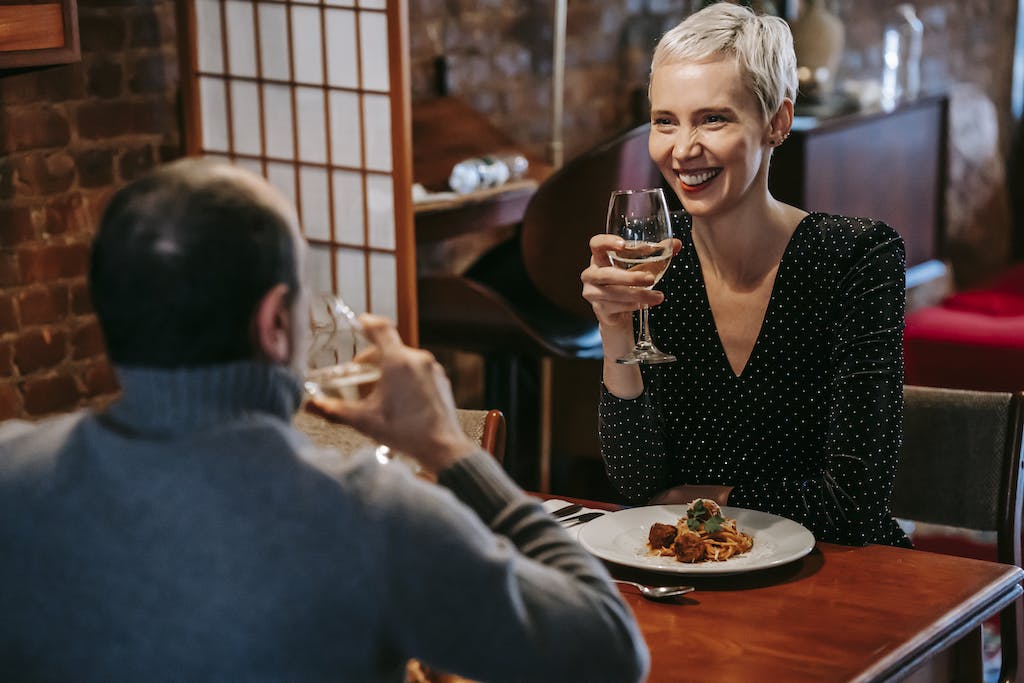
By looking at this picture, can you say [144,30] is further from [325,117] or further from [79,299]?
[79,299]

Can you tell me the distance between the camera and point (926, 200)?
577 centimetres

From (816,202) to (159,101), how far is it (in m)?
2.38

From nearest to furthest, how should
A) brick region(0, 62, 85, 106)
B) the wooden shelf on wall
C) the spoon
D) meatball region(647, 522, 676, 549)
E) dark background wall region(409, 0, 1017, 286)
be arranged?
the spoon < meatball region(647, 522, 676, 549) < the wooden shelf on wall < brick region(0, 62, 85, 106) < dark background wall region(409, 0, 1017, 286)

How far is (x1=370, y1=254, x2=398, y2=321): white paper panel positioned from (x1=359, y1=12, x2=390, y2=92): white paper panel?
0.42 m

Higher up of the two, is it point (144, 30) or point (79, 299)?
point (144, 30)

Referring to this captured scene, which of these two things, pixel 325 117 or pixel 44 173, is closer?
pixel 44 173

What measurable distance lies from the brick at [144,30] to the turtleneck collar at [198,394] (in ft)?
9.03

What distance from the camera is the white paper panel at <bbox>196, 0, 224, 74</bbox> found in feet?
11.8

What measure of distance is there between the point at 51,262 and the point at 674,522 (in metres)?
2.11

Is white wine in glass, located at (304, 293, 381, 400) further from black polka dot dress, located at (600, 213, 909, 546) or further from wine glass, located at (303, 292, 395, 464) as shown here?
black polka dot dress, located at (600, 213, 909, 546)

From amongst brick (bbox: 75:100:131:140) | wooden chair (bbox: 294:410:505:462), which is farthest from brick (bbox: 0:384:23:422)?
wooden chair (bbox: 294:410:505:462)

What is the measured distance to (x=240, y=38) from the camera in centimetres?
360

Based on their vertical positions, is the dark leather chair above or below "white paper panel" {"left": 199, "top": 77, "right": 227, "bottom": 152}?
below

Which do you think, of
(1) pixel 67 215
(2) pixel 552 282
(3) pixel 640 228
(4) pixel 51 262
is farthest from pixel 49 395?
(3) pixel 640 228
